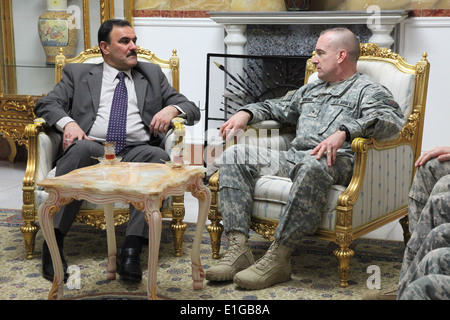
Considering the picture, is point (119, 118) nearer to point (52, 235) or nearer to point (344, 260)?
point (52, 235)

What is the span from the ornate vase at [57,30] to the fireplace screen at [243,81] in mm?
1106

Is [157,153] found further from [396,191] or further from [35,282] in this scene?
[396,191]

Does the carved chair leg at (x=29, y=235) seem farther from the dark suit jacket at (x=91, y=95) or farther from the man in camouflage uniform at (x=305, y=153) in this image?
the man in camouflage uniform at (x=305, y=153)

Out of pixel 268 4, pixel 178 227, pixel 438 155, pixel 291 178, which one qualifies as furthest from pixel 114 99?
pixel 268 4

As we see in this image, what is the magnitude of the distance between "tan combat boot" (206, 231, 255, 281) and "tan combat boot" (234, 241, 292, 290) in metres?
0.09

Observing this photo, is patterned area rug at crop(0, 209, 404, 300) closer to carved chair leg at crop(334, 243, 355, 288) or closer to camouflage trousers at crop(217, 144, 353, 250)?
carved chair leg at crop(334, 243, 355, 288)

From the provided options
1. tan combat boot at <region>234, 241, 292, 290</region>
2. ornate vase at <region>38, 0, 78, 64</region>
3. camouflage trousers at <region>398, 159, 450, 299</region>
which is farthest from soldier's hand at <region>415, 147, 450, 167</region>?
ornate vase at <region>38, 0, 78, 64</region>

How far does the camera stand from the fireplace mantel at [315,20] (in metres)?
4.60

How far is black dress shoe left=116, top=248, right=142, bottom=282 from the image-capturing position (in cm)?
281

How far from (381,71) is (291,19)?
5.22 ft

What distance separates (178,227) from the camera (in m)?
3.22

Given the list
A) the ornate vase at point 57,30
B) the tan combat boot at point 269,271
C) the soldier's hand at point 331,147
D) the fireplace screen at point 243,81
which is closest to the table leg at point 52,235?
the tan combat boot at point 269,271

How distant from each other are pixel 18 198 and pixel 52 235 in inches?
78.8
